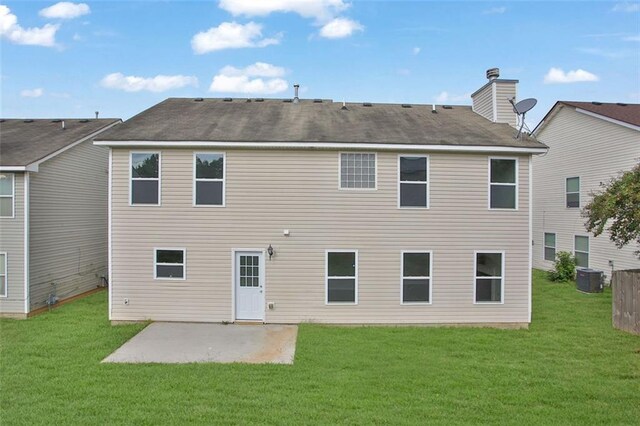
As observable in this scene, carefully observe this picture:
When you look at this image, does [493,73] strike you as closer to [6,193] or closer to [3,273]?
[6,193]

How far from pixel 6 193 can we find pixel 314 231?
29.2 feet

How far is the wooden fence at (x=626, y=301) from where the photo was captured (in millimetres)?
9234

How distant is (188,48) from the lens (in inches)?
697

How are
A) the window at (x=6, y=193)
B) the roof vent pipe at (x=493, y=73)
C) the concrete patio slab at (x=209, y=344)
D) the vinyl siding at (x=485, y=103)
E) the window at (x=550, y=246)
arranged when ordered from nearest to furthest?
the concrete patio slab at (x=209, y=344) < the window at (x=6, y=193) < the vinyl siding at (x=485, y=103) < the roof vent pipe at (x=493, y=73) < the window at (x=550, y=246)

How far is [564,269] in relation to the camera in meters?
16.3

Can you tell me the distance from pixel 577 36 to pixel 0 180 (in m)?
19.0

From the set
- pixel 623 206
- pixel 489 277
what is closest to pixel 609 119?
pixel 623 206

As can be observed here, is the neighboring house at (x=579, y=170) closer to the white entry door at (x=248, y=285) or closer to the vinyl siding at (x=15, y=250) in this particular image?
the white entry door at (x=248, y=285)

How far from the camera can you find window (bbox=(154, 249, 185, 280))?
1005 cm

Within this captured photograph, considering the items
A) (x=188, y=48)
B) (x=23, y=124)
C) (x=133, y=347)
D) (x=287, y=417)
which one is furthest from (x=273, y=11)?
(x=287, y=417)

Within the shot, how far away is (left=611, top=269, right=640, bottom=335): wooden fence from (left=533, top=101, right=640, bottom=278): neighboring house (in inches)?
224

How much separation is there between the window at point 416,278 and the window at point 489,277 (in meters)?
1.32

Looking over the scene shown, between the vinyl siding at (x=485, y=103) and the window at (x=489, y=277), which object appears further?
the vinyl siding at (x=485, y=103)

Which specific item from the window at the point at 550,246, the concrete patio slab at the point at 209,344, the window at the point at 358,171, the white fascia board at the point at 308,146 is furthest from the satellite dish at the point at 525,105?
the window at the point at 550,246
